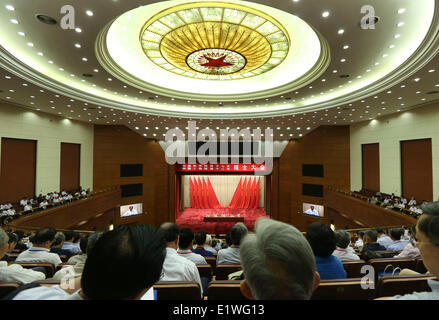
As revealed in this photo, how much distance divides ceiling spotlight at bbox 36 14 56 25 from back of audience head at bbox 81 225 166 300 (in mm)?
5726

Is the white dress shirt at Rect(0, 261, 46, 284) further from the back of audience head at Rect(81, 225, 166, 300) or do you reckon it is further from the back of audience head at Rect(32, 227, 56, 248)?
the back of audience head at Rect(81, 225, 166, 300)

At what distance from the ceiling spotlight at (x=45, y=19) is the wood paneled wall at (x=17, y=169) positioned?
787 cm

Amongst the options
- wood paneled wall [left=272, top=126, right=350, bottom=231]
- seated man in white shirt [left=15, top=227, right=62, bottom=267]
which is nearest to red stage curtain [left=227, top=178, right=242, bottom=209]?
wood paneled wall [left=272, top=126, right=350, bottom=231]

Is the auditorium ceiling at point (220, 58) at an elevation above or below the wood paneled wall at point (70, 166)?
above

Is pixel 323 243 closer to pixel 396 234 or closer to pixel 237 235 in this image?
pixel 237 235

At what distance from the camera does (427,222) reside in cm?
104

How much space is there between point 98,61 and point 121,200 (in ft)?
32.9

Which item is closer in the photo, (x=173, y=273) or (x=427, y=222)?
(x=427, y=222)

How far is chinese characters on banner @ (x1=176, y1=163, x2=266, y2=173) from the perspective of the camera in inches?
634

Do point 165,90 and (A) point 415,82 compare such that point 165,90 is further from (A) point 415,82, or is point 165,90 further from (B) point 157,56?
(A) point 415,82

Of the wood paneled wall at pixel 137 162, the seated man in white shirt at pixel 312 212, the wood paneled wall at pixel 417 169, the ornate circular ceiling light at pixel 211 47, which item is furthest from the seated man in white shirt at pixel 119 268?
the seated man in white shirt at pixel 312 212

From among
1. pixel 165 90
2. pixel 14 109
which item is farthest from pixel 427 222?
pixel 14 109

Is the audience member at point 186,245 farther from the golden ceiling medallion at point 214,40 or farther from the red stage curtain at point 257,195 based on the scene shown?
the red stage curtain at point 257,195

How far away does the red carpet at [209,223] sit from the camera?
1515 cm
